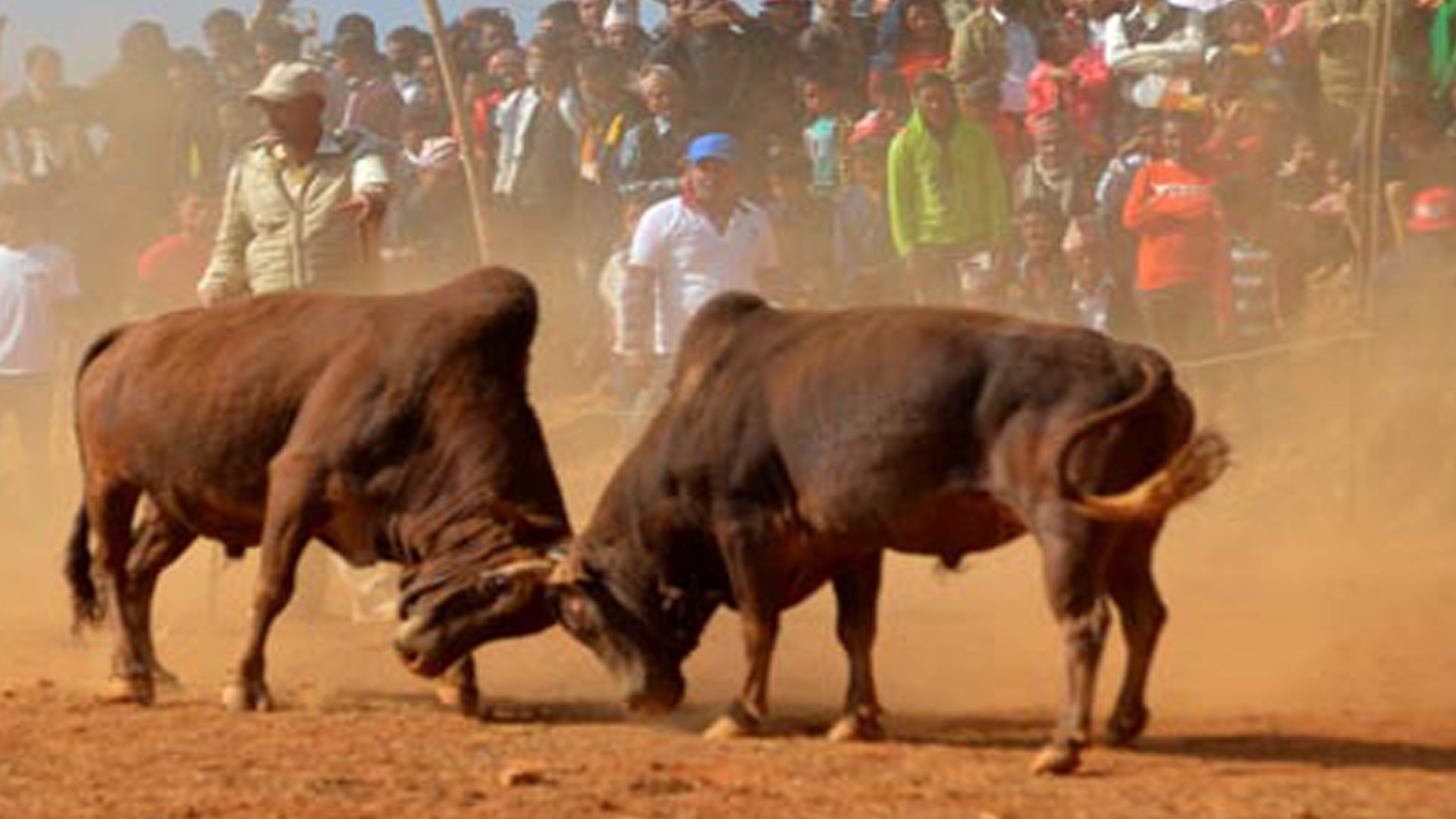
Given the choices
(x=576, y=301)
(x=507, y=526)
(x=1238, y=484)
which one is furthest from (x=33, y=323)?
(x=507, y=526)

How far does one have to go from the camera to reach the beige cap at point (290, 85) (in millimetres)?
14641

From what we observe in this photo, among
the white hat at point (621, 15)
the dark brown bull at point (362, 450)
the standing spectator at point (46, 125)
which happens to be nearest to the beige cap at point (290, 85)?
the dark brown bull at point (362, 450)

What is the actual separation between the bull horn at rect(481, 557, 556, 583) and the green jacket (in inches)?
271

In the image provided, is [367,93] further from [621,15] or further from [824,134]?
[824,134]

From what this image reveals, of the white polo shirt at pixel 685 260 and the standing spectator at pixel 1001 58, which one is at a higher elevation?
the standing spectator at pixel 1001 58

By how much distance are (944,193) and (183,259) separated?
6.19 metres

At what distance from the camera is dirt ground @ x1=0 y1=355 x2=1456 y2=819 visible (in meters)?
9.67

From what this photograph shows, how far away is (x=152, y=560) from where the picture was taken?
43.4 feet

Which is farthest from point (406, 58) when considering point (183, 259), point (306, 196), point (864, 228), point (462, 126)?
point (306, 196)

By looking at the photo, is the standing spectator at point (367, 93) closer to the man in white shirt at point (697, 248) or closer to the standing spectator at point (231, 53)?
the standing spectator at point (231, 53)

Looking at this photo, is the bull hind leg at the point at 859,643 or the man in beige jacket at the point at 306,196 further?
the man in beige jacket at the point at 306,196

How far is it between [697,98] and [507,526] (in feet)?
25.7

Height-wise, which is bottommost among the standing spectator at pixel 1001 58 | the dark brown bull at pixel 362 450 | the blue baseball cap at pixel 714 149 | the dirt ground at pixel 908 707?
the dirt ground at pixel 908 707

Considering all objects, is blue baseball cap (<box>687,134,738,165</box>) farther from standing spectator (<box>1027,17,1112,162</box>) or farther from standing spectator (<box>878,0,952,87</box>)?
standing spectator (<box>1027,17,1112,162</box>)
